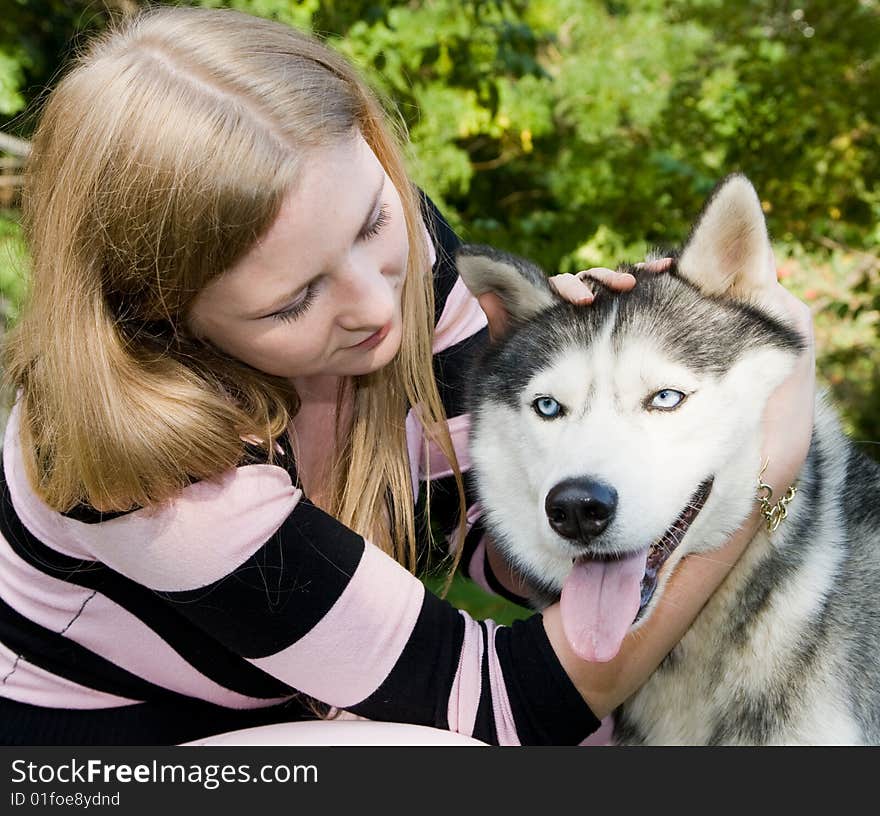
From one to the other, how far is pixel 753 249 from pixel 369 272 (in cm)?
74

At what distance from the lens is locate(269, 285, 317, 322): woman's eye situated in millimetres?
1889

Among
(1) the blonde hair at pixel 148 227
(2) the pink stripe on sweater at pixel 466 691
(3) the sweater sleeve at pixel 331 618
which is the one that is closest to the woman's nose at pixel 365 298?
(1) the blonde hair at pixel 148 227

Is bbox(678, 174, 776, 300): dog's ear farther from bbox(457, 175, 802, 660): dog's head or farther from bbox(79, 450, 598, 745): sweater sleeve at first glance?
bbox(79, 450, 598, 745): sweater sleeve

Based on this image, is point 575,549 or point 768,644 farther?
point 768,644

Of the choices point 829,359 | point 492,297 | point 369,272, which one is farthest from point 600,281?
point 829,359

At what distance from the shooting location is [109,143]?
1824 millimetres

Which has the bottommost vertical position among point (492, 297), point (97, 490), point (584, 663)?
point (584, 663)

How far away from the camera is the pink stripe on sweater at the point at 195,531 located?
1833 mm

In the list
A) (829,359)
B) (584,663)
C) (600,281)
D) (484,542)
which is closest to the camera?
(584,663)

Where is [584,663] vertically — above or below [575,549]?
below

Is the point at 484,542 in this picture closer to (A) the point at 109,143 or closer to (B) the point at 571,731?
(B) the point at 571,731

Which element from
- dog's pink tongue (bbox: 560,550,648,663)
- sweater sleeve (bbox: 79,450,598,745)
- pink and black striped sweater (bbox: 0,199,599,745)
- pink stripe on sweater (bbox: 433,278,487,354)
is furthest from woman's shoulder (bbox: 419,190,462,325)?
dog's pink tongue (bbox: 560,550,648,663)

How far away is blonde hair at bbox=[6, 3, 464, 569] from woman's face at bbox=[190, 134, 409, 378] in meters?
0.03

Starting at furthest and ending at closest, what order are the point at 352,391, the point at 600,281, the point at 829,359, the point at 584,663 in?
the point at 829,359 < the point at 352,391 < the point at 600,281 < the point at 584,663
